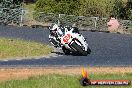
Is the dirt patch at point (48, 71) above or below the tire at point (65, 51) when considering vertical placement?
above

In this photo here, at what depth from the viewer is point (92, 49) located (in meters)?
29.3

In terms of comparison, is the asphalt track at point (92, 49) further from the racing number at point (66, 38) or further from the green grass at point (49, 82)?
the green grass at point (49, 82)

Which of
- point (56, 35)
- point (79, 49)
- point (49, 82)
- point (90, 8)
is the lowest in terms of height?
point (79, 49)

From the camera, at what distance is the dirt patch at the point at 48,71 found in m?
20.0

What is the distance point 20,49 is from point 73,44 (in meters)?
3.46

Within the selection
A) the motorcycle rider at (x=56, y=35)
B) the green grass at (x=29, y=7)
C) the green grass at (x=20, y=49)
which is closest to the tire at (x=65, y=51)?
the motorcycle rider at (x=56, y=35)

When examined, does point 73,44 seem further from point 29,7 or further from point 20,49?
point 29,7

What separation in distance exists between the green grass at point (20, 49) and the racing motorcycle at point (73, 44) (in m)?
1.38

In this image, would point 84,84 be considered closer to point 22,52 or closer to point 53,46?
point 22,52

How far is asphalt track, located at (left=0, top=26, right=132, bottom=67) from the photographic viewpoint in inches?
936

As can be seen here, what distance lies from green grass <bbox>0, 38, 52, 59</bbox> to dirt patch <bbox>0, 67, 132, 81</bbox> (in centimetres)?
538

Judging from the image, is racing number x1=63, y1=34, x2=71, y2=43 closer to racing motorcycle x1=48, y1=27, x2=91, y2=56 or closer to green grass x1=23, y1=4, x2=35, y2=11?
racing motorcycle x1=48, y1=27, x2=91, y2=56

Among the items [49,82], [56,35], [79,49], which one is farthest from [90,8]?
[49,82]

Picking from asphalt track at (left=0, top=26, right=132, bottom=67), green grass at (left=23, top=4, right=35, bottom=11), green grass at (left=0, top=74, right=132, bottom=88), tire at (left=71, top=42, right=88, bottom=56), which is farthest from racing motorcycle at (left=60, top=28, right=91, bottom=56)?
green grass at (left=23, top=4, right=35, bottom=11)
